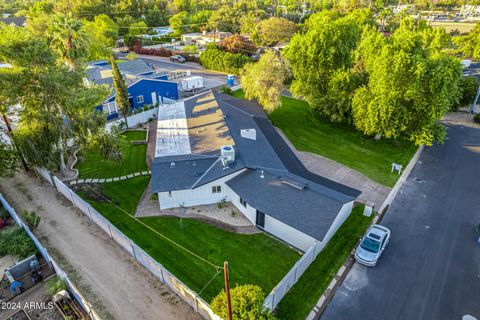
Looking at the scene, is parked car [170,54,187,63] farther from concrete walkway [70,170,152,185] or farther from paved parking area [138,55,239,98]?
concrete walkway [70,170,152,185]

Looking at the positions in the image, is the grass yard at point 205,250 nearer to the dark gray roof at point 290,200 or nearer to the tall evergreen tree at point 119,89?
the dark gray roof at point 290,200

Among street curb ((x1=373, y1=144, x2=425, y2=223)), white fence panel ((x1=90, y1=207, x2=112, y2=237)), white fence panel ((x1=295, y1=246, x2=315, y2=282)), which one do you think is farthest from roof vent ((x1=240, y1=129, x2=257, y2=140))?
white fence panel ((x1=90, y1=207, x2=112, y2=237))

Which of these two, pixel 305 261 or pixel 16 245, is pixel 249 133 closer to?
pixel 305 261

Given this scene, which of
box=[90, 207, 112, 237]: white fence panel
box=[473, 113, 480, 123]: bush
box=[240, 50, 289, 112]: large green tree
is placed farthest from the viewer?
box=[473, 113, 480, 123]: bush

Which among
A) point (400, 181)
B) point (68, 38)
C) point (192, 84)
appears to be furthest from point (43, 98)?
point (400, 181)

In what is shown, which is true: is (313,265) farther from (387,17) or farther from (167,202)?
(387,17)

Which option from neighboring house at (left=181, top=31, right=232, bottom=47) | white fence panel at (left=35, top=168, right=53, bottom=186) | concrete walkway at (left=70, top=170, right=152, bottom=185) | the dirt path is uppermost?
neighboring house at (left=181, top=31, right=232, bottom=47)

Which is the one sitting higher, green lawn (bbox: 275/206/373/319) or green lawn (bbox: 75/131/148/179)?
green lawn (bbox: 75/131/148/179)
